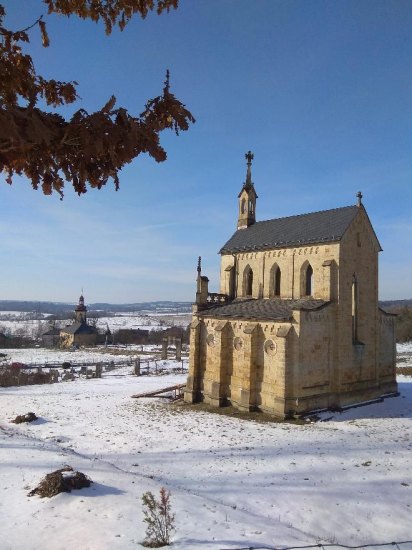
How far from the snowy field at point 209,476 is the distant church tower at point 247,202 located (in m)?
15.2

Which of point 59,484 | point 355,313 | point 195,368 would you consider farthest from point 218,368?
point 59,484

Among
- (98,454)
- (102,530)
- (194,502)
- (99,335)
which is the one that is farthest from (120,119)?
(99,335)

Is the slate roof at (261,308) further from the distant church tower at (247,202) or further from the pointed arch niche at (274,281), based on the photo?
the distant church tower at (247,202)

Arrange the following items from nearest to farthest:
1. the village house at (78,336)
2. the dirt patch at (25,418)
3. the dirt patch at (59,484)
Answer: the dirt patch at (59,484)
the dirt patch at (25,418)
the village house at (78,336)

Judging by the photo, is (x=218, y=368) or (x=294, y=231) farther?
(x=294, y=231)

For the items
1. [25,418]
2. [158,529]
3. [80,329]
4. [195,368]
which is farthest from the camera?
[80,329]

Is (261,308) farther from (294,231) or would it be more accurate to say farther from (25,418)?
(25,418)

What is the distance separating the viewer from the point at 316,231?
25.4 metres

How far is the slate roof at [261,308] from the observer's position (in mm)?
22391

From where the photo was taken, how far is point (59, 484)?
1042cm

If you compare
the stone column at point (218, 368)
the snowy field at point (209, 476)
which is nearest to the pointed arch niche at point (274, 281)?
the stone column at point (218, 368)

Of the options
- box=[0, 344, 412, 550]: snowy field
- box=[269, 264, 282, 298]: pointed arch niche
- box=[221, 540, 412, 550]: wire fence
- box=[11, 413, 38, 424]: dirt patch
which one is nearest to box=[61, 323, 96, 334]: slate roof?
box=[0, 344, 412, 550]: snowy field

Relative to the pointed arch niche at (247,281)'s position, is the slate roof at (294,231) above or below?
above

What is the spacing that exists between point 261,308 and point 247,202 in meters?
11.2
